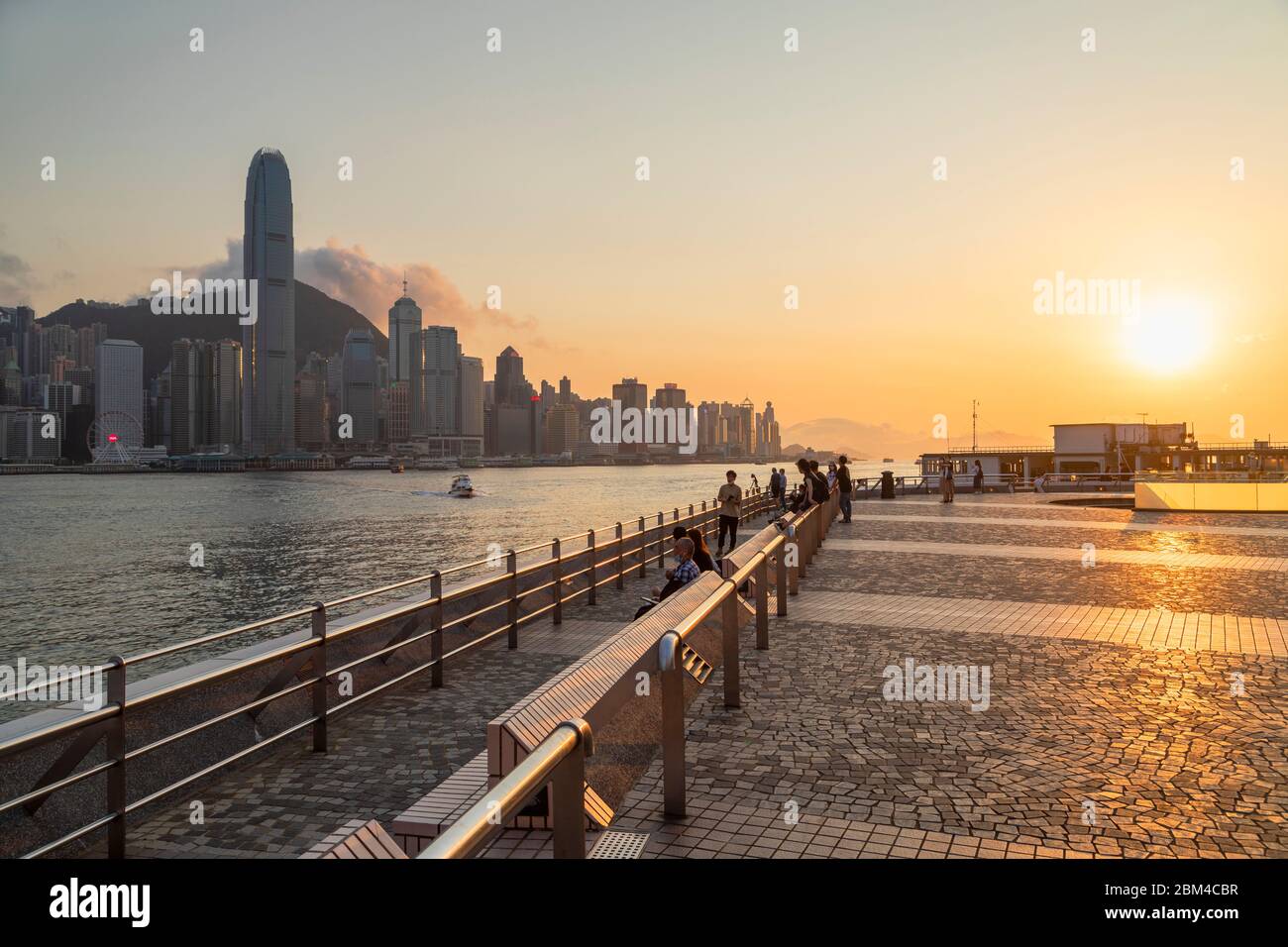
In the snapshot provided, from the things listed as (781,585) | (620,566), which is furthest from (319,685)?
(620,566)

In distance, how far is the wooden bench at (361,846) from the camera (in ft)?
10.5

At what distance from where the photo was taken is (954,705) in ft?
23.8

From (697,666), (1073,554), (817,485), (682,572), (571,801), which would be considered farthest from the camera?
(817,485)

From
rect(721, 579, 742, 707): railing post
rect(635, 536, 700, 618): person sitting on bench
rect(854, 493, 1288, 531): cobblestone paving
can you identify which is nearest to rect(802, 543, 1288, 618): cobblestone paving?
rect(635, 536, 700, 618): person sitting on bench

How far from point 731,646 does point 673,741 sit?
2199mm

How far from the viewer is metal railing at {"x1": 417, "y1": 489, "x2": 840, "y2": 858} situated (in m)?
2.20

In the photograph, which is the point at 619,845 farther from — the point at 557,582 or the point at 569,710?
the point at 557,582

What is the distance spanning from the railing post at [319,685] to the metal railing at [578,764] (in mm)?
3002

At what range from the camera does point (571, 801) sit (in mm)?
3084

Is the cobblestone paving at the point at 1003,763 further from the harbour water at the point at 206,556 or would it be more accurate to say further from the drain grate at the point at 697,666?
the harbour water at the point at 206,556

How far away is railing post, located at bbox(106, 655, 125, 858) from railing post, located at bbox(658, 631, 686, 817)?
3045 mm

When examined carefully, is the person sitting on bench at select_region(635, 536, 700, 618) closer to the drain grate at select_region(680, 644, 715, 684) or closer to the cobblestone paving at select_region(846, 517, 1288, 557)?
the drain grate at select_region(680, 644, 715, 684)
